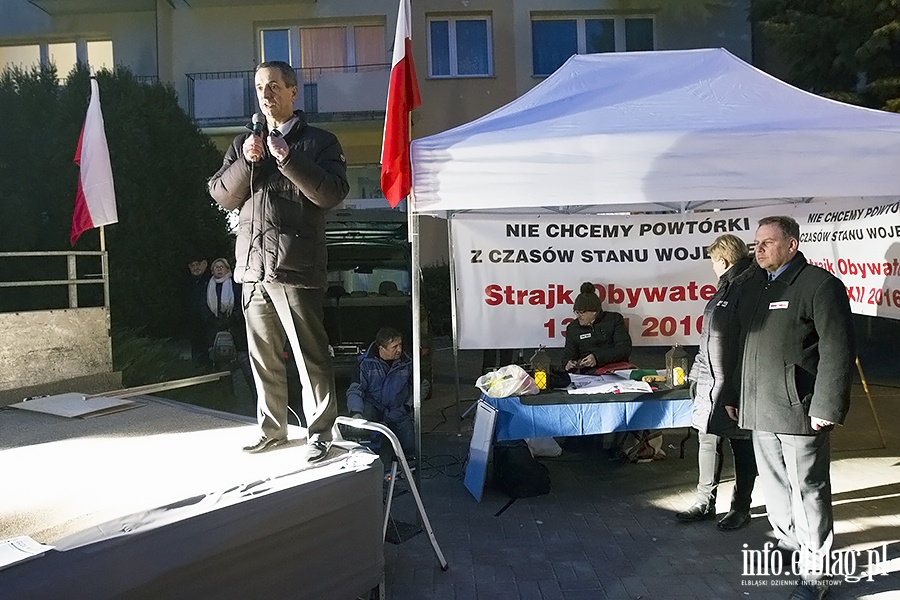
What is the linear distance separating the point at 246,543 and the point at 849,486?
4.46 m

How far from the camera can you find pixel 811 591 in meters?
3.35

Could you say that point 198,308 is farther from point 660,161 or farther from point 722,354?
point 722,354

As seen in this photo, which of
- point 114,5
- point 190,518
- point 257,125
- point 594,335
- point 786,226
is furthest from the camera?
point 114,5

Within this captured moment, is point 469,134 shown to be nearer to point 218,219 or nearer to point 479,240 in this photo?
point 479,240

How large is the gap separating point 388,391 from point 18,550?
10.7 ft

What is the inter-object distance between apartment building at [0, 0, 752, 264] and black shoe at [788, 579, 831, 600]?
466 inches

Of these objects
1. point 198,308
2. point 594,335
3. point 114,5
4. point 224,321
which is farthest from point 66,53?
point 594,335

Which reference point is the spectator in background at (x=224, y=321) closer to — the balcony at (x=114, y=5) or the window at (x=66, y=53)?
the balcony at (x=114, y=5)

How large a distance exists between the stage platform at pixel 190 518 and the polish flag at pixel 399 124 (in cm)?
155

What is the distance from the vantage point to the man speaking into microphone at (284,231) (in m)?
2.98

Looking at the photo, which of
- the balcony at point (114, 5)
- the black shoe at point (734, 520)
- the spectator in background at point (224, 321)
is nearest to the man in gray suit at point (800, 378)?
the black shoe at point (734, 520)

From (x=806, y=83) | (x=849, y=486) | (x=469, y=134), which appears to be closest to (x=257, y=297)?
(x=469, y=134)

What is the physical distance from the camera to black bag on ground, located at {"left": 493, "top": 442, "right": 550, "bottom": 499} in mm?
5012

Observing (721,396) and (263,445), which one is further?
(721,396)
